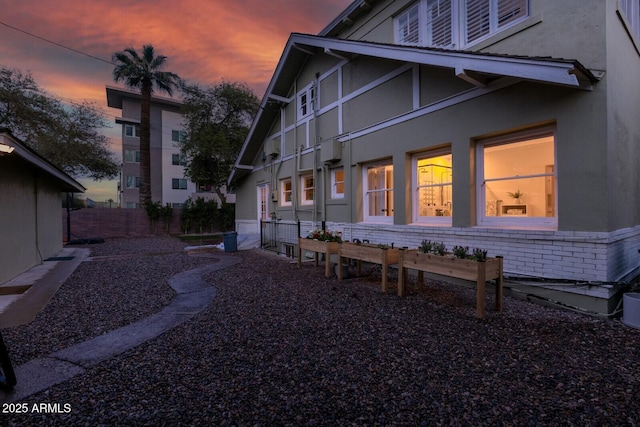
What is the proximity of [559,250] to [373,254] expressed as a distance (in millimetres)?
2774

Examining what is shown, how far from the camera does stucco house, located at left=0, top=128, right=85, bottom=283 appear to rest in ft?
20.0

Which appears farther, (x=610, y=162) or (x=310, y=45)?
(x=310, y=45)

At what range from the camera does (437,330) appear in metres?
3.65

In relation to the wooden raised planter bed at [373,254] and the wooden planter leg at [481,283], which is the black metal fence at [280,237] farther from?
the wooden planter leg at [481,283]

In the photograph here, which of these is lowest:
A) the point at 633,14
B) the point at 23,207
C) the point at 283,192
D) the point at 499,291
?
the point at 499,291

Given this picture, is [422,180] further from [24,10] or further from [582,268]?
[24,10]

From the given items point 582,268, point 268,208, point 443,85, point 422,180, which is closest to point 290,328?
point 582,268

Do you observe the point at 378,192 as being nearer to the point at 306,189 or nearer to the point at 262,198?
the point at 306,189

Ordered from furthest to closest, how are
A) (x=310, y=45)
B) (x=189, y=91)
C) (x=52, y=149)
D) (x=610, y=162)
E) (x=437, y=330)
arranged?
(x=189, y=91) < (x=52, y=149) < (x=310, y=45) < (x=610, y=162) < (x=437, y=330)

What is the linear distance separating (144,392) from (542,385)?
3278mm

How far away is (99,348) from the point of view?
3.32 metres

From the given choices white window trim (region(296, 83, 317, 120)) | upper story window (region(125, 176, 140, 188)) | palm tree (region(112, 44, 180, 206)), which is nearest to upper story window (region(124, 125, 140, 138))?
upper story window (region(125, 176, 140, 188))

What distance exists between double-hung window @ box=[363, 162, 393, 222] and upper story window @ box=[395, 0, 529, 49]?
2852 millimetres

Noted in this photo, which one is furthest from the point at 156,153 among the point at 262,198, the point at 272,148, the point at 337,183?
the point at 337,183
